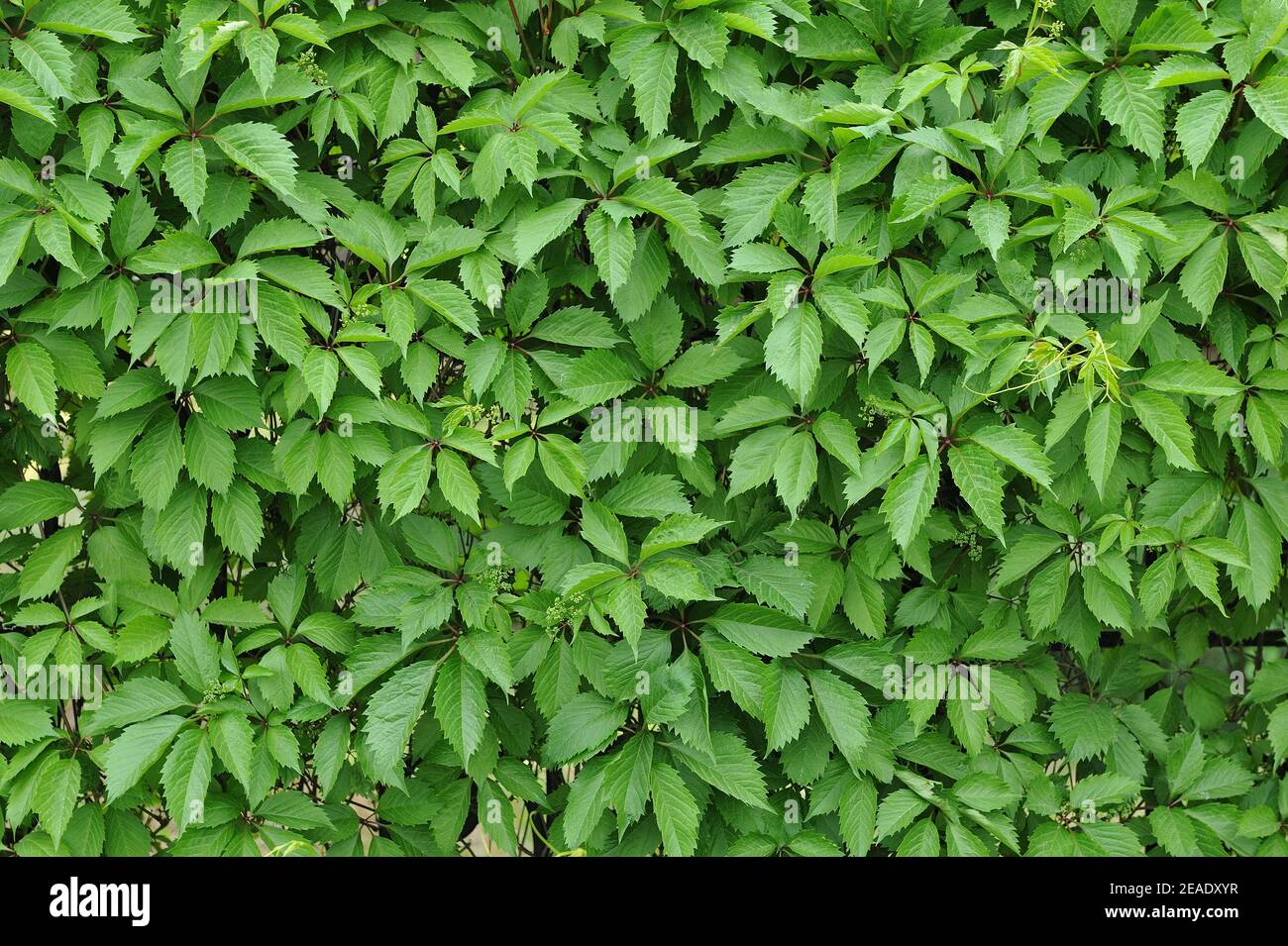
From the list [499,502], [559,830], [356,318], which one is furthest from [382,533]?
[559,830]

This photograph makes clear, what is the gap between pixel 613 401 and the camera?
2.32m

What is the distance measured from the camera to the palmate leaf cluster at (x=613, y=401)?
218 centimetres

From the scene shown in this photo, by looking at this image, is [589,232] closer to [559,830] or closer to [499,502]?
[499,502]

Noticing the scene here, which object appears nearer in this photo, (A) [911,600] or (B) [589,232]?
(B) [589,232]

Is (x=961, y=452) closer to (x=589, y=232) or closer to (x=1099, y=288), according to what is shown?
(x=1099, y=288)

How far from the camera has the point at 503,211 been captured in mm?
2281

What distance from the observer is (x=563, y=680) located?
2.32 meters

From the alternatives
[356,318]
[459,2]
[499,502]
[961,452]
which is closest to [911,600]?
[961,452]

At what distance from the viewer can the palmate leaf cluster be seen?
Answer: 2182mm

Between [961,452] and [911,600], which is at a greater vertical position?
[961,452]

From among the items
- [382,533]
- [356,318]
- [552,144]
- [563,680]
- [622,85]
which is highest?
[622,85]

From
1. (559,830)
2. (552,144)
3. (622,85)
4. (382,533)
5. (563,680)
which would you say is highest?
(622,85)

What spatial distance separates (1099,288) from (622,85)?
1123 mm

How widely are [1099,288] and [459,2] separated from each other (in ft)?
4.95
